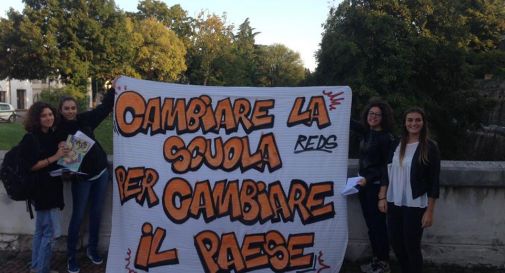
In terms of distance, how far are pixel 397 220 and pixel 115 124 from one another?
2.75 meters

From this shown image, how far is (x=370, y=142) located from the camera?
4383 millimetres

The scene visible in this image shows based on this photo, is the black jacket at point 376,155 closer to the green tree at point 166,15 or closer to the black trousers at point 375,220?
the black trousers at point 375,220

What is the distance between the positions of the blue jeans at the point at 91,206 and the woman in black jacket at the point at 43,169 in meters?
0.26

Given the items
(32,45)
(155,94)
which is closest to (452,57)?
(155,94)

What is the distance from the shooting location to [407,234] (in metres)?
3.90

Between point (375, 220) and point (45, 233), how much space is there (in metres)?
3.04

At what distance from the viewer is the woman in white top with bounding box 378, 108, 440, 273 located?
3828 mm

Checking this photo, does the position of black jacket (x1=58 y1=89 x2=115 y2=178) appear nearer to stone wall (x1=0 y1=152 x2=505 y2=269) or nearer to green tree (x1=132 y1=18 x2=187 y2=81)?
stone wall (x1=0 y1=152 x2=505 y2=269)

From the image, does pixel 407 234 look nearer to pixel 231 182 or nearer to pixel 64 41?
pixel 231 182

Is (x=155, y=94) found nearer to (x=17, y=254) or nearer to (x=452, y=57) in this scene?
(x=17, y=254)

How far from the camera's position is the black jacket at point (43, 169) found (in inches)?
162

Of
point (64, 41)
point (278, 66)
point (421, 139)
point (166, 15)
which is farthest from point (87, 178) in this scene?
point (278, 66)

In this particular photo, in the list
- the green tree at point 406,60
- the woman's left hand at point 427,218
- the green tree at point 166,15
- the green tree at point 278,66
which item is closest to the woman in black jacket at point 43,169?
the woman's left hand at point 427,218

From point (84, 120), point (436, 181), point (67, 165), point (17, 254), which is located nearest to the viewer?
point (436, 181)
